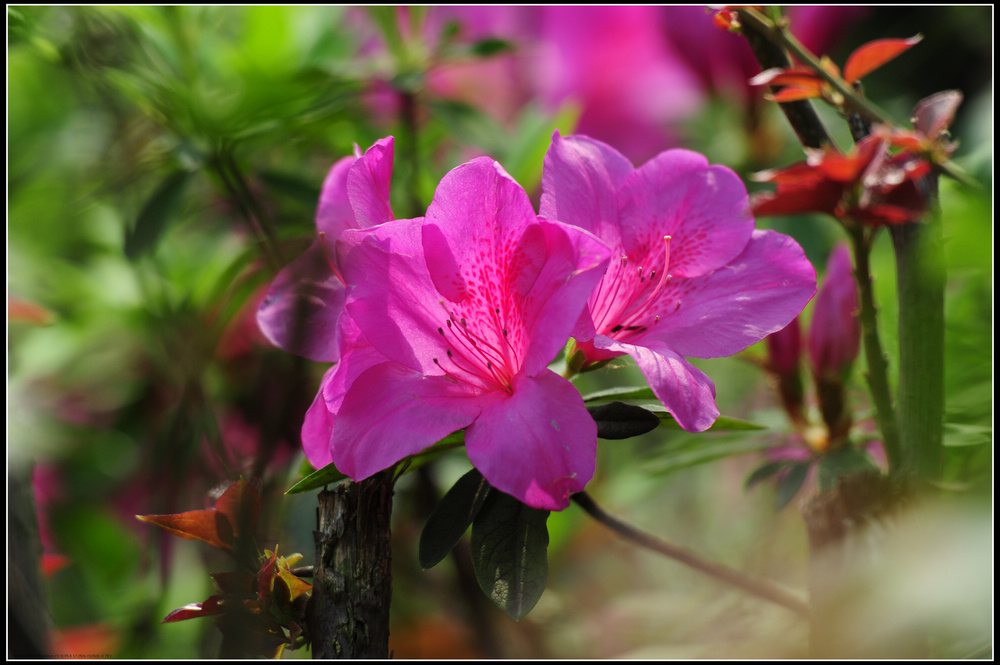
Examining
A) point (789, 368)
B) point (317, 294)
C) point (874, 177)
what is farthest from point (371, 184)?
point (789, 368)

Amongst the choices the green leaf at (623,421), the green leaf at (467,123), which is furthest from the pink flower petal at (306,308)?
the green leaf at (467,123)

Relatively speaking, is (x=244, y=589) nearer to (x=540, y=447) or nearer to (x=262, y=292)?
(x=540, y=447)

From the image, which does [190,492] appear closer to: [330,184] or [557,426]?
[330,184]

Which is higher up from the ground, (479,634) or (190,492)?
(190,492)

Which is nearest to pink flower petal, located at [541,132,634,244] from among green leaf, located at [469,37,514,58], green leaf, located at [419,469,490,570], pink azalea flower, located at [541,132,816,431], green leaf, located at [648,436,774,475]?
pink azalea flower, located at [541,132,816,431]

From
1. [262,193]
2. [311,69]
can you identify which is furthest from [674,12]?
[262,193]

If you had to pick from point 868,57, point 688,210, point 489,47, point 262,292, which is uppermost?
point 489,47

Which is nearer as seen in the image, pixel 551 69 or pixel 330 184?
pixel 330 184
